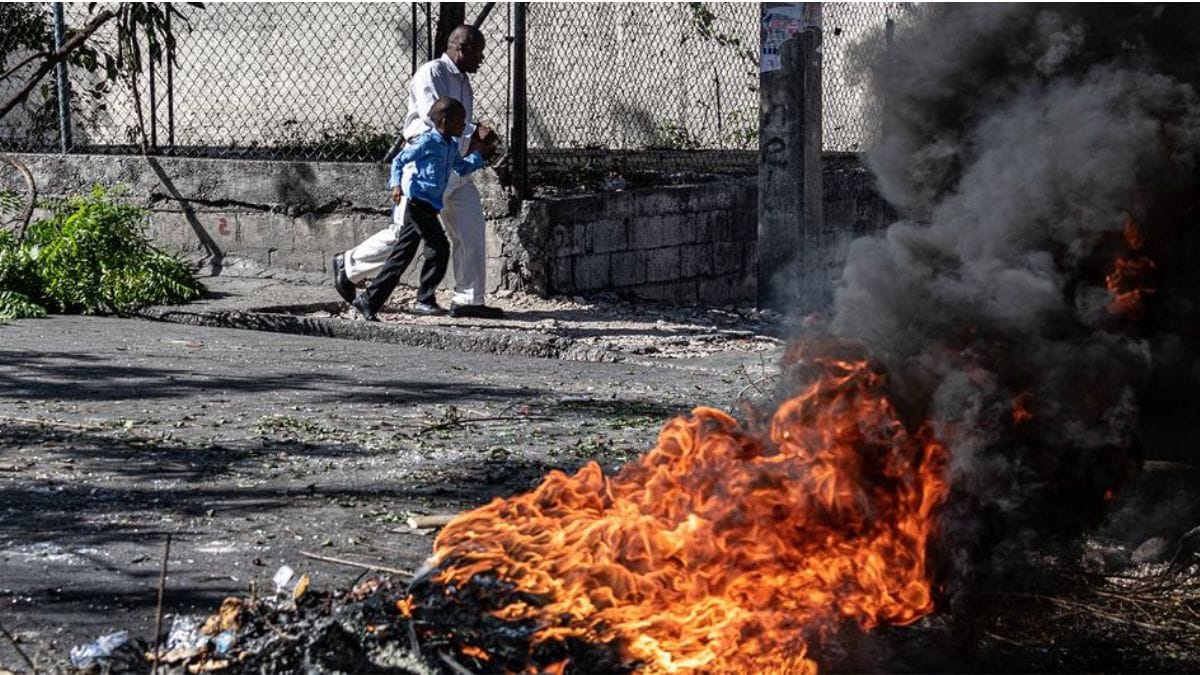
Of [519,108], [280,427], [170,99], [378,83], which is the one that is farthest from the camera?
[378,83]

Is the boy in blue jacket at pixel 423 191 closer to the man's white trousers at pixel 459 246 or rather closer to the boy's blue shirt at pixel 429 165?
the boy's blue shirt at pixel 429 165

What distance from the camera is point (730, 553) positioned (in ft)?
13.8

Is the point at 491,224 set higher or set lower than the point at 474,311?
higher

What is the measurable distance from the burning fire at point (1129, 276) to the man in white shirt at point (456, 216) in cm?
677

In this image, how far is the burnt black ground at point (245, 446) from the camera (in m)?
4.98

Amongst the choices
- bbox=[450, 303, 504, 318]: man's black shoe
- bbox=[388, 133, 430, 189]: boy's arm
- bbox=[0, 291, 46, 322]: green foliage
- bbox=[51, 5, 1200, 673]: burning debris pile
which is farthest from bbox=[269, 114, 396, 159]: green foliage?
bbox=[51, 5, 1200, 673]: burning debris pile

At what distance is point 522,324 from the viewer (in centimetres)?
1062

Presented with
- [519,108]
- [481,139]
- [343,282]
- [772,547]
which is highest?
[519,108]

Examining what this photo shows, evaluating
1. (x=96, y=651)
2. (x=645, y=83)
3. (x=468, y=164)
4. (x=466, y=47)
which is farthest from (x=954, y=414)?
(x=645, y=83)

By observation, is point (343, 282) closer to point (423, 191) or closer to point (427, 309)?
point (427, 309)

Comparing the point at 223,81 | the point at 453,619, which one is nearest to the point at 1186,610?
the point at 453,619

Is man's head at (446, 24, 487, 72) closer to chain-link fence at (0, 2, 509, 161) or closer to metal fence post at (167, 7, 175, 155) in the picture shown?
chain-link fence at (0, 2, 509, 161)

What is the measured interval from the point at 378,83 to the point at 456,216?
161 inches

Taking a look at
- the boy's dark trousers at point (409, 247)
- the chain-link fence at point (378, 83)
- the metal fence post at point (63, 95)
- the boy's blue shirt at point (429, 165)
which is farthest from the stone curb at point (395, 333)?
the metal fence post at point (63, 95)
